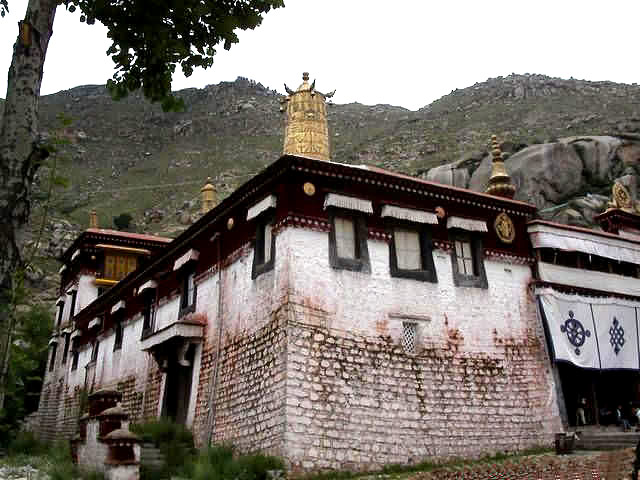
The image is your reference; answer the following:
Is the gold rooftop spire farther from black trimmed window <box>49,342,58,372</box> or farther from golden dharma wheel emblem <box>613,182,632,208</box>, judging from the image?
black trimmed window <box>49,342,58,372</box>

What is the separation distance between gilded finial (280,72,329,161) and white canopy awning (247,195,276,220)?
507 centimetres

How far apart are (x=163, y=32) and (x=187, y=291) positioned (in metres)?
13.6

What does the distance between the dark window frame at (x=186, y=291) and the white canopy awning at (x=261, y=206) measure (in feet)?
13.3

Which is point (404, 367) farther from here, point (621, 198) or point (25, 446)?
point (25, 446)

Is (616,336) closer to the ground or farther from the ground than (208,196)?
closer to the ground

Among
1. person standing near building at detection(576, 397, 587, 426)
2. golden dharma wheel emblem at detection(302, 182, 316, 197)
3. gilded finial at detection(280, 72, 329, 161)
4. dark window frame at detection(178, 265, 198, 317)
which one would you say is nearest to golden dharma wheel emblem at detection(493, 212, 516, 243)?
person standing near building at detection(576, 397, 587, 426)

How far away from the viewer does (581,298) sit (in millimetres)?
18781

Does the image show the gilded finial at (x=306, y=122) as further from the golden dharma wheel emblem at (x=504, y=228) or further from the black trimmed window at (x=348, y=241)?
the golden dharma wheel emblem at (x=504, y=228)

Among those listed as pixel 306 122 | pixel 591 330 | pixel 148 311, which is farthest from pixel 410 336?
pixel 148 311

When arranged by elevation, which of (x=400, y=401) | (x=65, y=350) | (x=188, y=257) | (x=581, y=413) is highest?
(x=65, y=350)

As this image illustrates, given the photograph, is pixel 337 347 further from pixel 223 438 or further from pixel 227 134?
pixel 227 134

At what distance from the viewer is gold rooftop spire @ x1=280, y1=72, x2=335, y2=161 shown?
20734 mm

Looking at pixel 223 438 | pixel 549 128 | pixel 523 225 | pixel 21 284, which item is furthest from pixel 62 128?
pixel 549 128

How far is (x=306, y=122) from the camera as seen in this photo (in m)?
21.1
